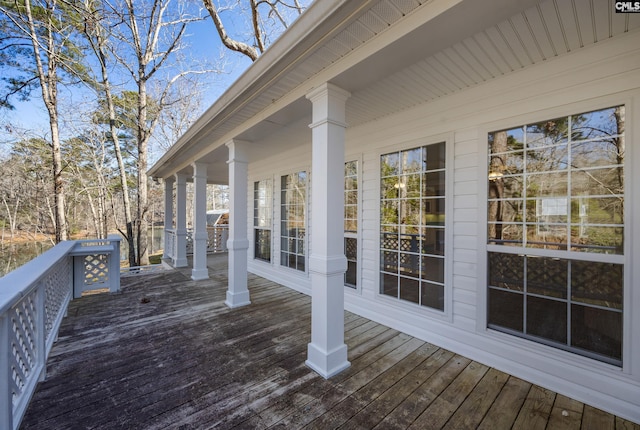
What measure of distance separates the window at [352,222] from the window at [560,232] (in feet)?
5.42

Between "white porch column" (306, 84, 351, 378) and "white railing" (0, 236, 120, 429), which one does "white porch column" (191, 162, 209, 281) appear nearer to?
"white railing" (0, 236, 120, 429)

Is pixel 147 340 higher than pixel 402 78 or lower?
lower

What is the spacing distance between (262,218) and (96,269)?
305 cm

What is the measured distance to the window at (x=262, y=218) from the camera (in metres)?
5.57

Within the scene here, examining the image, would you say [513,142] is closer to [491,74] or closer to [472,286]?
[491,74]

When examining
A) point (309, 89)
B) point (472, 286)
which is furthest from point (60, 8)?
point (472, 286)

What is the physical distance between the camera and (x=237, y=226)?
3.89m

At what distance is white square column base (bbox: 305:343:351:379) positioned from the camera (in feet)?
7.13

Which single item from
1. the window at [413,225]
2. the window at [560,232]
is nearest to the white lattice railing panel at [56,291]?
the window at [413,225]

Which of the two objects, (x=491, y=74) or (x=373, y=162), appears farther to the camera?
(x=373, y=162)

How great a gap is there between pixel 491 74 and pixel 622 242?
1650mm

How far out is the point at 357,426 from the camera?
5.38ft

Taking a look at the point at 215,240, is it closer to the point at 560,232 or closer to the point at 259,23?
the point at 259,23

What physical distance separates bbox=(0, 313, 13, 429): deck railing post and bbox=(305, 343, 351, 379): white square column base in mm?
1854
